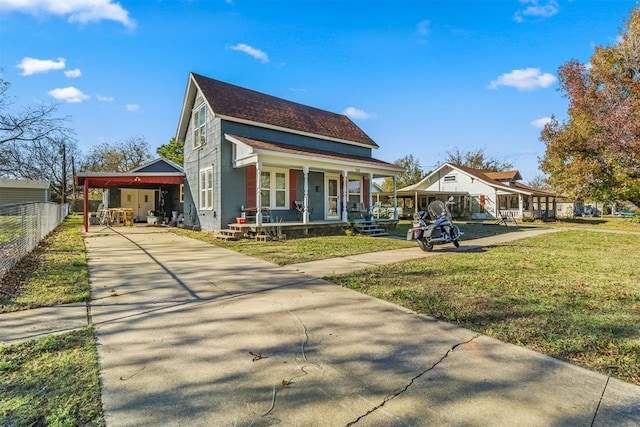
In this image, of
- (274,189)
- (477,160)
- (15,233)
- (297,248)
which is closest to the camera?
(15,233)

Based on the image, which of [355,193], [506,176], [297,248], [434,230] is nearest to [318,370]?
[297,248]

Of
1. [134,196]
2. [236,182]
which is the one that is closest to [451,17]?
[236,182]

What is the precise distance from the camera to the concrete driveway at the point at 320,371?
2.04 meters

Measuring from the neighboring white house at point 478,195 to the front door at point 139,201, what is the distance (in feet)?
65.4

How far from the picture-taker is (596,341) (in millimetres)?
3111

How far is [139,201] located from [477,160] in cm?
4410

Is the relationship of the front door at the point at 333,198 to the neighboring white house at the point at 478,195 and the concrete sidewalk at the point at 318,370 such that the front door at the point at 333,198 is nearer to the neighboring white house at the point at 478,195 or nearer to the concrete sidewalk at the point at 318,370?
the concrete sidewalk at the point at 318,370

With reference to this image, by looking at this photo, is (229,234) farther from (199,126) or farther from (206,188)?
(199,126)

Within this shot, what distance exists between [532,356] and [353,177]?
13.9 meters

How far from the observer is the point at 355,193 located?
54.3 feet

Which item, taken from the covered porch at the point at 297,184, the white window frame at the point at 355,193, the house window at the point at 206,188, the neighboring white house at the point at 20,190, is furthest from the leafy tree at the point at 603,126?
the neighboring white house at the point at 20,190

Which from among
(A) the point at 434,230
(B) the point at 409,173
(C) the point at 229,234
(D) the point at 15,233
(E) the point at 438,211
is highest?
(B) the point at 409,173

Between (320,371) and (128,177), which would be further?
(128,177)

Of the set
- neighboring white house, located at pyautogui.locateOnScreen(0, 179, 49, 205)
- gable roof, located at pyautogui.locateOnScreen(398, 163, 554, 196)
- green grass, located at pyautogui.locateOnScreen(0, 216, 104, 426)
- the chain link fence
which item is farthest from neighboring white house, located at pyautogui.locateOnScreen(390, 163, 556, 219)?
neighboring white house, located at pyautogui.locateOnScreen(0, 179, 49, 205)
